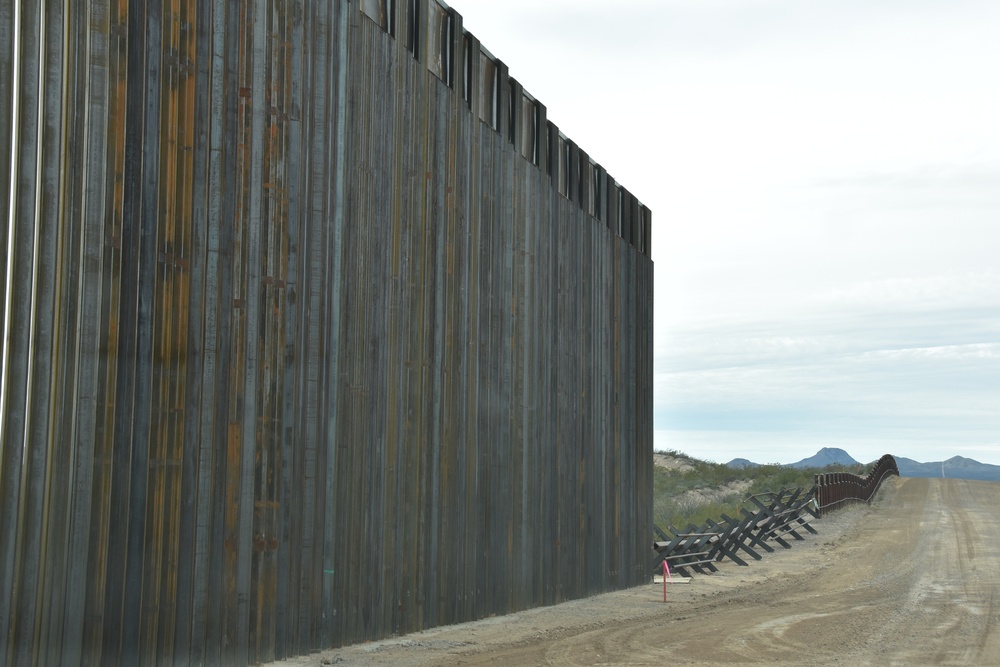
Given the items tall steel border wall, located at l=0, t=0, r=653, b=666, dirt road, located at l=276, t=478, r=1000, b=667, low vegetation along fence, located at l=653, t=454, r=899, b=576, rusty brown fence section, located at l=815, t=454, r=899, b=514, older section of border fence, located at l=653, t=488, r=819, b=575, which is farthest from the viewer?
rusty brown fence section, located at l=815, t=454, r=899, b=514

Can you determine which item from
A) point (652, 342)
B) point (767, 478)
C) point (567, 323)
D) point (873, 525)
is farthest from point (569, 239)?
point (767, 478)

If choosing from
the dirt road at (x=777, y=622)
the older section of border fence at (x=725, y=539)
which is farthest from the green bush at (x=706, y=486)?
the dirt road at (x=777, y=622)

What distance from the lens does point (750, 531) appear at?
27047 mm

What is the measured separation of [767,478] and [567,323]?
122 ft

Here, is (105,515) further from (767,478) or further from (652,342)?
(767,478)

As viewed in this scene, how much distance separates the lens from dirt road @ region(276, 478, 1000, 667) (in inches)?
484

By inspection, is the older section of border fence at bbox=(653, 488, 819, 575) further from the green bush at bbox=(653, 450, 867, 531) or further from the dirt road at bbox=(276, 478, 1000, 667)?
the green bush at bbox=(653, 450, 867, 531)

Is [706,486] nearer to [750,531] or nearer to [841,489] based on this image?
[841,489]

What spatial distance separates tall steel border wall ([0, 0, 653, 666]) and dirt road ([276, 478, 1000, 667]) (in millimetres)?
946

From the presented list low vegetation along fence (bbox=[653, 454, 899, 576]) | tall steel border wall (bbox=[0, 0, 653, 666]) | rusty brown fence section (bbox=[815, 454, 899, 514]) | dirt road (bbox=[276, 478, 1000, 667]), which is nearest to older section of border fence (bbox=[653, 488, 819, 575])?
low vegetation along fence (bbox=[653, 454, 899, 576])

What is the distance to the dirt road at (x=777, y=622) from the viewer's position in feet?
40.3

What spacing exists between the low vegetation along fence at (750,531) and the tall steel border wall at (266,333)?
5.67 metres

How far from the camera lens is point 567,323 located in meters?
19.0

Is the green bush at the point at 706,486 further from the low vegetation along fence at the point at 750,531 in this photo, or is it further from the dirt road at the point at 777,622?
the dirt road at the point at 777,622
